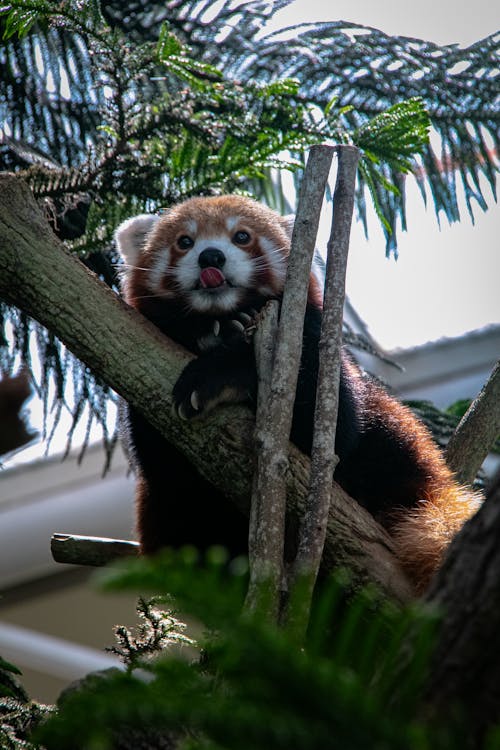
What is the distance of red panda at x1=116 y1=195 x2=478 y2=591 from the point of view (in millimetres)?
2260

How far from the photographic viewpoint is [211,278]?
9.65 ft

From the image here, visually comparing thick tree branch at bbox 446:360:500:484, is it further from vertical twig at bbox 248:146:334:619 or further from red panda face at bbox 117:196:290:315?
vertical twig at bbox 248:146:334:619

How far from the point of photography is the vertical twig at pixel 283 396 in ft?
5.71

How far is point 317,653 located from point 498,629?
178 millimetres

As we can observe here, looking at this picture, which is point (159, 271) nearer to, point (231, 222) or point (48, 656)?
point (231, 222)

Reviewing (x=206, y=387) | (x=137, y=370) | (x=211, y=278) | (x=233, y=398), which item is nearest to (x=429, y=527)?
(x=233, y=398)

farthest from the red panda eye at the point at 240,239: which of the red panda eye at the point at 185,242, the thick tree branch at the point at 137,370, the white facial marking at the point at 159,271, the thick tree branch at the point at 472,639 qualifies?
the thick tree branch at the point at 472,639

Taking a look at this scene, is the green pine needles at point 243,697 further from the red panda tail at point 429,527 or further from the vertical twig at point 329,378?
the red panda tail at point 429,527

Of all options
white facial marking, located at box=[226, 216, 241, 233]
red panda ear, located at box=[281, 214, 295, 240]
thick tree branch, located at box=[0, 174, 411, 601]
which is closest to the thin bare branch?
thick tree branch, located at box=[0, 174, 411, 601]

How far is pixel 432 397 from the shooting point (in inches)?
245

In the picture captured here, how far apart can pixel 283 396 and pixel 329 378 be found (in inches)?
5.7

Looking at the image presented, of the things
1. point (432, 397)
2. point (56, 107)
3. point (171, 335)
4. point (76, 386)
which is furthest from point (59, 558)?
point (432, 397)

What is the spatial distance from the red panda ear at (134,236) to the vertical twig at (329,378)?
3.95ft

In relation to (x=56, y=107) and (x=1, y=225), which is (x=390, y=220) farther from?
(x=1, y=225)
